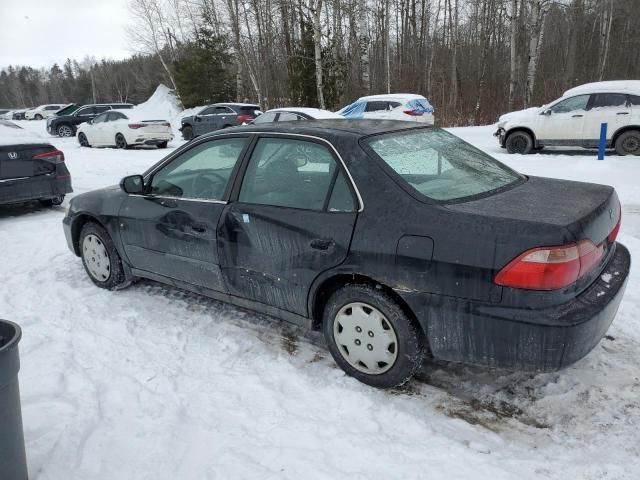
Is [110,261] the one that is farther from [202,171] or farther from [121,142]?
[121,142]

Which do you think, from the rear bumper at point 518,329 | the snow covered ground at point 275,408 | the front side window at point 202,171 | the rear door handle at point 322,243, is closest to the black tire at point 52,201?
the snow covered ground at point 275,408

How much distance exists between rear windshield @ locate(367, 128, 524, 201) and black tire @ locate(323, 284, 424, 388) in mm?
666

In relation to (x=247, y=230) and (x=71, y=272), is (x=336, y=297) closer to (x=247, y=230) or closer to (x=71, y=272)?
(x=247, y=230)

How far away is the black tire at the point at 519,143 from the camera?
529 inches

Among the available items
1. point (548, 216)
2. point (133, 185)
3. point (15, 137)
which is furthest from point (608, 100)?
point (15, 137)

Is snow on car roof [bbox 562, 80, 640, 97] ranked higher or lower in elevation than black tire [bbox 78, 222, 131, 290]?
higher

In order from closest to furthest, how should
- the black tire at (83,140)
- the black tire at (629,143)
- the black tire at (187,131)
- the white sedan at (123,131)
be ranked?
the black tire at (629,143) < the white sedan at (123,131) < the black tire at (83,140) < the black tire at (187,131)

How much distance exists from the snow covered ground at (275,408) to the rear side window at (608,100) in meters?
9.79

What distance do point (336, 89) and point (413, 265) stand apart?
25.7m

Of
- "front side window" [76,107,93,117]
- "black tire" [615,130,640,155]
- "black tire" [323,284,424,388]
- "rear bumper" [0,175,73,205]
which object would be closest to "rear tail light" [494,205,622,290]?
"black tire" [323,284,424,388]

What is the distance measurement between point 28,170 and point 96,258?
3621 mm

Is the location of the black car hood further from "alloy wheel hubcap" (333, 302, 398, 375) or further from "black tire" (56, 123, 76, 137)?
"black tire" (56, 123, 76, 137)

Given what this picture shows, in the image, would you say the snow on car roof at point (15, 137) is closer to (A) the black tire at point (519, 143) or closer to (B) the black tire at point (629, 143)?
(A) the black tire at point (519, 143)

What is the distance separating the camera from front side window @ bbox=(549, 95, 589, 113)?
1280cm
